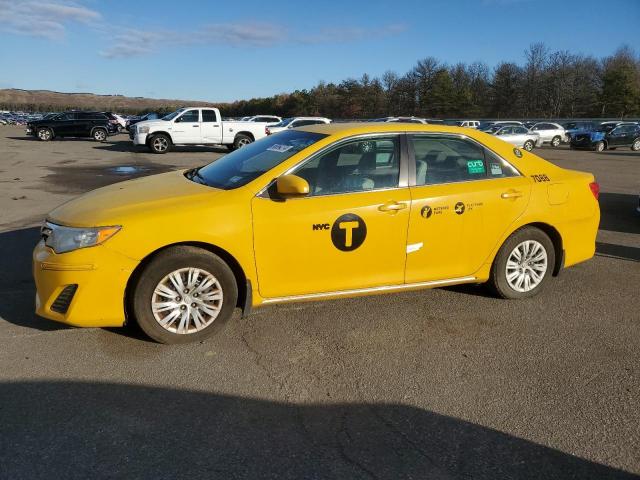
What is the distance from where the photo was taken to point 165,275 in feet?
11.8

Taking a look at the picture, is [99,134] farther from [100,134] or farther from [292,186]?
[292,186]

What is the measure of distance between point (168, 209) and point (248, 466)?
1.91m

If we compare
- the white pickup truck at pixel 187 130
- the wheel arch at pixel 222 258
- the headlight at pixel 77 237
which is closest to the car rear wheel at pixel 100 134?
the white pickup truck at pixel 187 130

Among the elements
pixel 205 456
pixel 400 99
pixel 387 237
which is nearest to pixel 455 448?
pixel 205 456

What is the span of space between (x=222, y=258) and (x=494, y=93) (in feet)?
291

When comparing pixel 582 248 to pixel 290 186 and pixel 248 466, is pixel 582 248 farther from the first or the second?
pixel 248 466

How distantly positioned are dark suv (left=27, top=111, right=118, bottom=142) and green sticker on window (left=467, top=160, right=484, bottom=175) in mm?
29445

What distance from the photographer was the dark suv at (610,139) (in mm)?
29766

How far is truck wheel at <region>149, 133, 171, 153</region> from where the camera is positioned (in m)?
21.1

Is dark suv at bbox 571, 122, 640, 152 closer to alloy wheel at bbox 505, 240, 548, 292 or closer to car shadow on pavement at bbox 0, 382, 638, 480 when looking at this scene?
alloy wheel at bbox 505, 240, 548, 292

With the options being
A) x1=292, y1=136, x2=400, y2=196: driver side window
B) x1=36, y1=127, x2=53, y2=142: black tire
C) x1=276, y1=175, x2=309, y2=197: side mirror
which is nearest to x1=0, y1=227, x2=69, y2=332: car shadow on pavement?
x1=276, y1=175, x2=309, y2=197: side mirror

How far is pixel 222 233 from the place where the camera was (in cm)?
363

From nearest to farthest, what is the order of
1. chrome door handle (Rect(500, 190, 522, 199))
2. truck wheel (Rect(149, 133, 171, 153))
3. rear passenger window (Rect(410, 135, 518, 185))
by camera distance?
1. rear passenger window (Rect(410, 135, 518, 185))
2. chrome door handle (Rect(500, 190, 522, 199))
3. truck wheel (Rect(149, 133, 171, 153))

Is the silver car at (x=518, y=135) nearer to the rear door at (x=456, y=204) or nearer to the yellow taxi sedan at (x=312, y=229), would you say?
the yellow taxi sedan at (x=312, y=229)
